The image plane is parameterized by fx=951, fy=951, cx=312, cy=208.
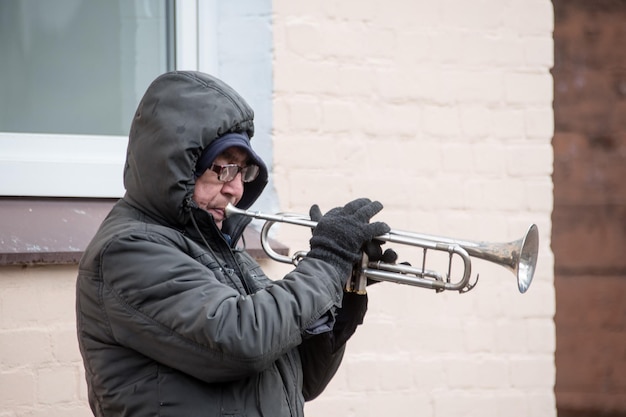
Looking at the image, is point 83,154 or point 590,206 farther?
point 590,206

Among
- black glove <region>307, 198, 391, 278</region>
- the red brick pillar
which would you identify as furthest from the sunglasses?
the red brick pillar

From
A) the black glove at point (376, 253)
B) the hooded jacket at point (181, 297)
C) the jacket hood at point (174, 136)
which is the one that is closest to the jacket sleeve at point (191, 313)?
the hooded jacket at point (181, 297)

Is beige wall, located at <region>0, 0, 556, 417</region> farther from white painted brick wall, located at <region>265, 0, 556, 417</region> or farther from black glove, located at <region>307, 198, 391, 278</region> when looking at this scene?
black glove, located at <region>307, 198, 391, 278</region>

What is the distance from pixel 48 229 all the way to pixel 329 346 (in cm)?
117

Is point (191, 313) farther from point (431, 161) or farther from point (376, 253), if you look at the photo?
point (431, 161)

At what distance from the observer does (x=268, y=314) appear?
6.67 feet

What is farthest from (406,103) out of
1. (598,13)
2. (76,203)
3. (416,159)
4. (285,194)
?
(76,203)

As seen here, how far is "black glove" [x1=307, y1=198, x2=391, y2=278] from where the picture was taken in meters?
2.21

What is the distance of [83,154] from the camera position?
338 cm

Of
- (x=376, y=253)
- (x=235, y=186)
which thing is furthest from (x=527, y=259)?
(x=235, y=186)

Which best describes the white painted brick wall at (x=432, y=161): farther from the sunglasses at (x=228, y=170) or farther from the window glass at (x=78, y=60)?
the sunglasses at (x=228, y=170)

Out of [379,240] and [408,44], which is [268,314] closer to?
[379,240]

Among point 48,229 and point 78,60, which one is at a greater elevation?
point 78,60

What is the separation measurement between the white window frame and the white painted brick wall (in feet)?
0.95
